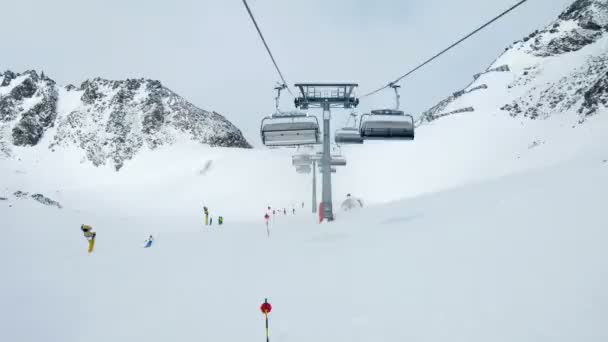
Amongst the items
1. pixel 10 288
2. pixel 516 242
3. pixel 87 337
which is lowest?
pixel 87 337

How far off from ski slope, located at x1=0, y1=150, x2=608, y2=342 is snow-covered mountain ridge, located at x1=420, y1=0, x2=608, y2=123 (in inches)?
1557

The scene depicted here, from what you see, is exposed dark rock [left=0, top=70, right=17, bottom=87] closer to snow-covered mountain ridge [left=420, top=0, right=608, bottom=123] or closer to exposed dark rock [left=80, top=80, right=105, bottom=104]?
exposed dark rock [left=80, top=80, right=105, bottom=104]

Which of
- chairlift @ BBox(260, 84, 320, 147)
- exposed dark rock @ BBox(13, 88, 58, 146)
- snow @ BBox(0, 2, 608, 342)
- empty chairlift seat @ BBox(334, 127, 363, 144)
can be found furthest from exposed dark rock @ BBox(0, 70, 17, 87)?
chairlift @ BBox(260, 84, 320, 147)

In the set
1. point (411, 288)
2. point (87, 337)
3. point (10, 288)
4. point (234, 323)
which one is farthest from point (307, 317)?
point (10, 288)

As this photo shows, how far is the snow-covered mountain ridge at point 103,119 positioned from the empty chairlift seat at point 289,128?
201 ft

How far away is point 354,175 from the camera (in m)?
45.1

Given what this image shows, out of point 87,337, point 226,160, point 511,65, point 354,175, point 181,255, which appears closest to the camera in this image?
point 87,337

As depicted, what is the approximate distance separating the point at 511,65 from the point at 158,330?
8492 centimetres

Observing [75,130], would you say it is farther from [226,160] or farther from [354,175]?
[354,175]

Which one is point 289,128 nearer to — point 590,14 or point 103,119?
point 103,119

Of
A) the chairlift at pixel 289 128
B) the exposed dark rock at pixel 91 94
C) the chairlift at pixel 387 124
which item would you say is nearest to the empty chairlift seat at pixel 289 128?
the chairlift at pixel 289 128

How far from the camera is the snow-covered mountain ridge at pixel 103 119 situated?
7031cm

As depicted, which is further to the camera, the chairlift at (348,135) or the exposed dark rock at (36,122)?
the exposed dark rock at (36,122)

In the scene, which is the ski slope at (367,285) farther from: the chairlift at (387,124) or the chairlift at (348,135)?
the chairlift at (348,135)
